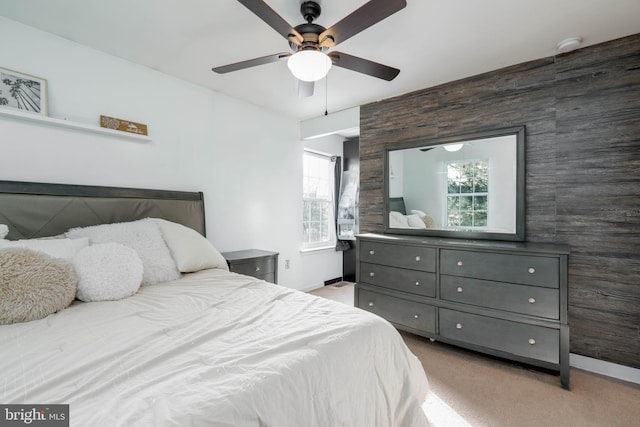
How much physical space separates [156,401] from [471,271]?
230cm

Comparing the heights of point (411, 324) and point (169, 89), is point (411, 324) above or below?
below

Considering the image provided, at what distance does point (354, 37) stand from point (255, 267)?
87.5 inches

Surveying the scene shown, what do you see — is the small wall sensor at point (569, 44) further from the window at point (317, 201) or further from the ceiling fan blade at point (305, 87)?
the window at point (317, 201)

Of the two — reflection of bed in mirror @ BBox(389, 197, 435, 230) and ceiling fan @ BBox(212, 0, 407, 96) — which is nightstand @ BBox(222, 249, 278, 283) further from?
ceiling fan @ BBox(212, 0, 407, 96)

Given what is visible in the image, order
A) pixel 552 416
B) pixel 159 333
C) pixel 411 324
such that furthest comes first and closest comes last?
pixel 411 324 < pixel 552 416 < pixel 159 333

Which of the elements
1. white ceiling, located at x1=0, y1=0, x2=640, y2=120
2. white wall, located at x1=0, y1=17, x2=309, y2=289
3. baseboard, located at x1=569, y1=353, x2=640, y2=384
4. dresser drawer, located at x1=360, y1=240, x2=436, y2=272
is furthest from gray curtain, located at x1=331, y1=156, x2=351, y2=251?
baseboard, located at x1=569, y1=353, x2=640, y2=384

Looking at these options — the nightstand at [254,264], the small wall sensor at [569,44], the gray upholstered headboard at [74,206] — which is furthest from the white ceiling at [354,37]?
the nightstand at [254,264]

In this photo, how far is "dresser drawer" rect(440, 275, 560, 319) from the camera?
199cm

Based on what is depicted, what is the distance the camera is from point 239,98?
3275mm

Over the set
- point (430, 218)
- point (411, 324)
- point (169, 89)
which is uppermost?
point (169, 89)

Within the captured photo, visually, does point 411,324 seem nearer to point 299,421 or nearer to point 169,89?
point 299,421

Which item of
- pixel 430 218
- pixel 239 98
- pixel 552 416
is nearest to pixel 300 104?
pixel 239 98

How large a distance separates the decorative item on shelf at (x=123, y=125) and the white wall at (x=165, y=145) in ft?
0.26

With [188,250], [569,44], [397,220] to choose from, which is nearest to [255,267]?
[188,250]
